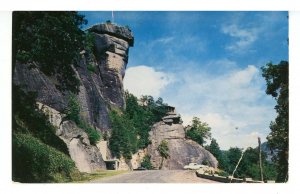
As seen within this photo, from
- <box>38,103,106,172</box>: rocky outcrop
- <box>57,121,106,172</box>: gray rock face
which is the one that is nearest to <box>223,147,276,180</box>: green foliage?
<box>57,121,106,172</box>: gray rock face

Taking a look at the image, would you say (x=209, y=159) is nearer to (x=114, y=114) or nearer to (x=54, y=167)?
(x=114, y=114)

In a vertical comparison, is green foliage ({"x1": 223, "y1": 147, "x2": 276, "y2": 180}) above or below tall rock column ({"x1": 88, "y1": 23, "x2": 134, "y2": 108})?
below

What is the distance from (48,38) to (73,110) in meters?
15.0

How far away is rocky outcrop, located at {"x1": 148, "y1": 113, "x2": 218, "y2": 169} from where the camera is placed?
49.0 m

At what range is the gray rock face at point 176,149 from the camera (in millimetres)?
49031

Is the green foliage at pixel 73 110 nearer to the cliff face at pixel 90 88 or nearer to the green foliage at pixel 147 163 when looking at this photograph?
the cliff face at pixel 90 88

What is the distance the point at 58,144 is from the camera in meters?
20.0

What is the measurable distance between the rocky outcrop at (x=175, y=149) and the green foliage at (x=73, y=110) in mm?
21891

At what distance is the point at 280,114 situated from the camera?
16312 mm

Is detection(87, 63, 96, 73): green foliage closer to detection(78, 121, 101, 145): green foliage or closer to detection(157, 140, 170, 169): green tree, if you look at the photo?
detection(78, 121, 101, 145): green foliage

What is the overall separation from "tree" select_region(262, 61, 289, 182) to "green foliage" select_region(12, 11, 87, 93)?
28.4 ft
